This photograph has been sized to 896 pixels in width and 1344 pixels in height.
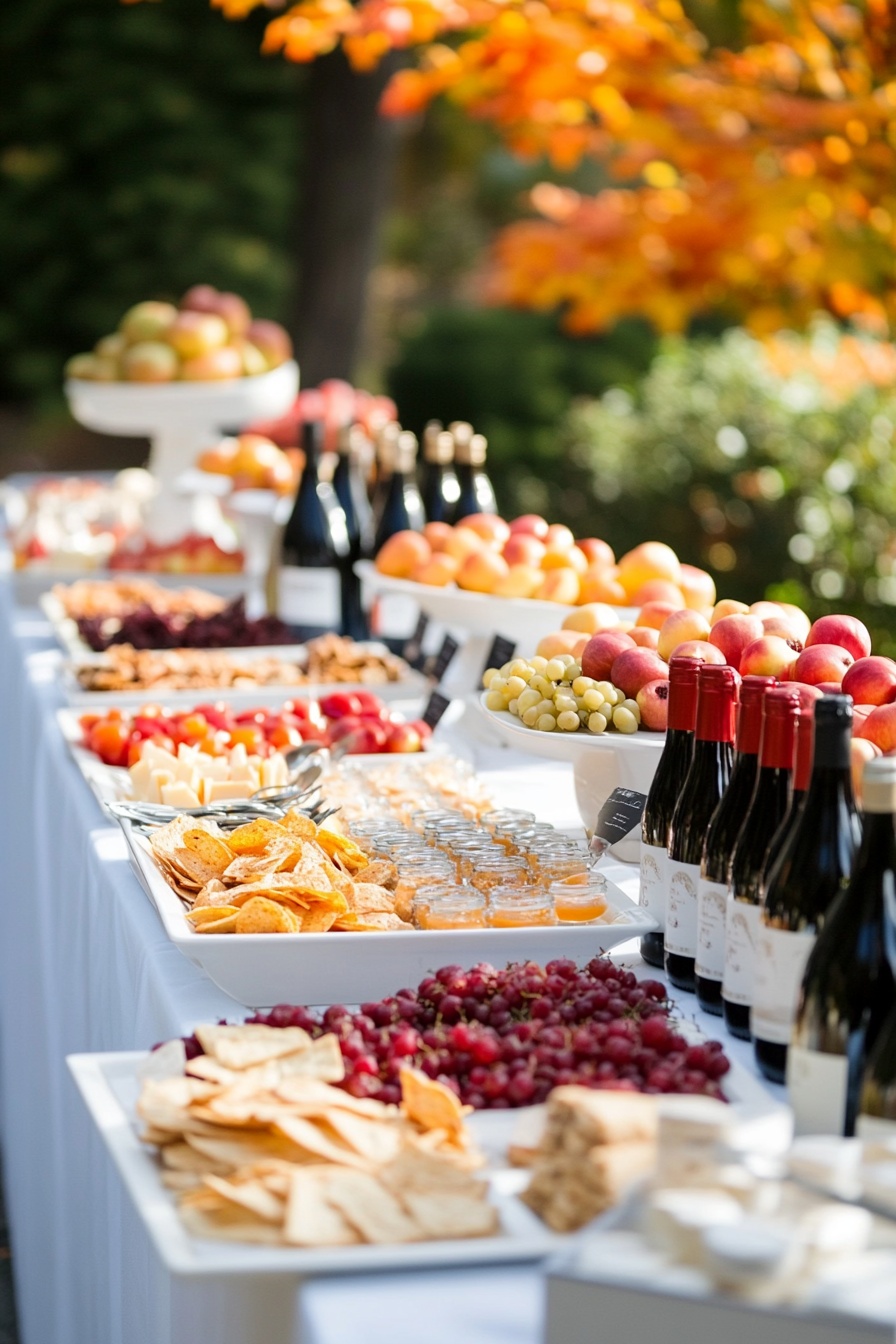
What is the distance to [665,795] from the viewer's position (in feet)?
4.84

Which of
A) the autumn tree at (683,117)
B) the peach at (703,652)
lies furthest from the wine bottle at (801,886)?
the autumn tree at (683,117)

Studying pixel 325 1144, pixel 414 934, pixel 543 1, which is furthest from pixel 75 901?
pixel 543 1

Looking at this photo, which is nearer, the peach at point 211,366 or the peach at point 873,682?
the peach at point 873,682

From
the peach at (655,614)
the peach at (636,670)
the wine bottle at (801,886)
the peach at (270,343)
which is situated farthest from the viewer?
the peach at (270,343)

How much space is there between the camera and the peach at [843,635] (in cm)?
166

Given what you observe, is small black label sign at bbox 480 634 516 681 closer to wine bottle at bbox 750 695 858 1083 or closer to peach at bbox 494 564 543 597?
peach at bbox 494 564 543 597

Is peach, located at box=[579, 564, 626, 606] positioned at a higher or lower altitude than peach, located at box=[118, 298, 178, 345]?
lower

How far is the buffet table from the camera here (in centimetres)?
92

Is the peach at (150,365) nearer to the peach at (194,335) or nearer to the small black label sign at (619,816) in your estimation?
the peach at (194,335)

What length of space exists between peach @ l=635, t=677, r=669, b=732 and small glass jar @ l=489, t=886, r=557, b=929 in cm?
39

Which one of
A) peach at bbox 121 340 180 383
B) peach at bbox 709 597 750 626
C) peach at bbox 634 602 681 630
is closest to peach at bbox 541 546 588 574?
peach at bbox 634 602 681 630

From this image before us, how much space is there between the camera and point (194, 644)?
3072 mm

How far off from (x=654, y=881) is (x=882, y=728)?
0.80 ft

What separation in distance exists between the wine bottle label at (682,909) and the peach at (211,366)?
2951 mm
